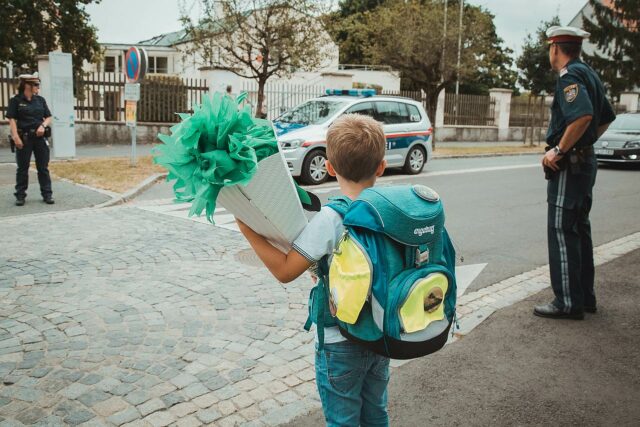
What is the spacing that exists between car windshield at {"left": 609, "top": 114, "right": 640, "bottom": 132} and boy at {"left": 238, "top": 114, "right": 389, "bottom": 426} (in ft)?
60.1

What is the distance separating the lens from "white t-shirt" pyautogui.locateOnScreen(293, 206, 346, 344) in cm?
205

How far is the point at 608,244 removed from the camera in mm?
7543

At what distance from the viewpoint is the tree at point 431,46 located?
24344 mm

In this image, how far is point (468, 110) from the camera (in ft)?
102

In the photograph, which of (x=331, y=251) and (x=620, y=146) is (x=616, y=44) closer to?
(x=620, y=146)

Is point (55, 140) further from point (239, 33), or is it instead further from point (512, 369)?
point (512, 369)

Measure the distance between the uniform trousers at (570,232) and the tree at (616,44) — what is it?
39743mm

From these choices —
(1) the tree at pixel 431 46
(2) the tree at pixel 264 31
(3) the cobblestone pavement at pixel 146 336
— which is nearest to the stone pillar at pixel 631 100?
(1) the tree at pixel 431 46

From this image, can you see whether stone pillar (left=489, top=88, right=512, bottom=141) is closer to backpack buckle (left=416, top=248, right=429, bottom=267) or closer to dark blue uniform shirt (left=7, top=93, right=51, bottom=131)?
dark blue uniform shirt (left=7, top=93, right=51, bottom=131)

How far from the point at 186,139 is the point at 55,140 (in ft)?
46.3

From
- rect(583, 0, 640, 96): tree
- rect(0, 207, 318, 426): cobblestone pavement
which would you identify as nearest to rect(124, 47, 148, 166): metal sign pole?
rect(0, 207, 318, 426): cobblestone pavement

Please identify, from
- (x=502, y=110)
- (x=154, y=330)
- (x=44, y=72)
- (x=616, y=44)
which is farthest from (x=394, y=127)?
(x=616, y=44)

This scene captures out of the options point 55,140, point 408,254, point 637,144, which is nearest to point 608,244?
point 408,254

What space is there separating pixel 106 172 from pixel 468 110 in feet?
73.0
